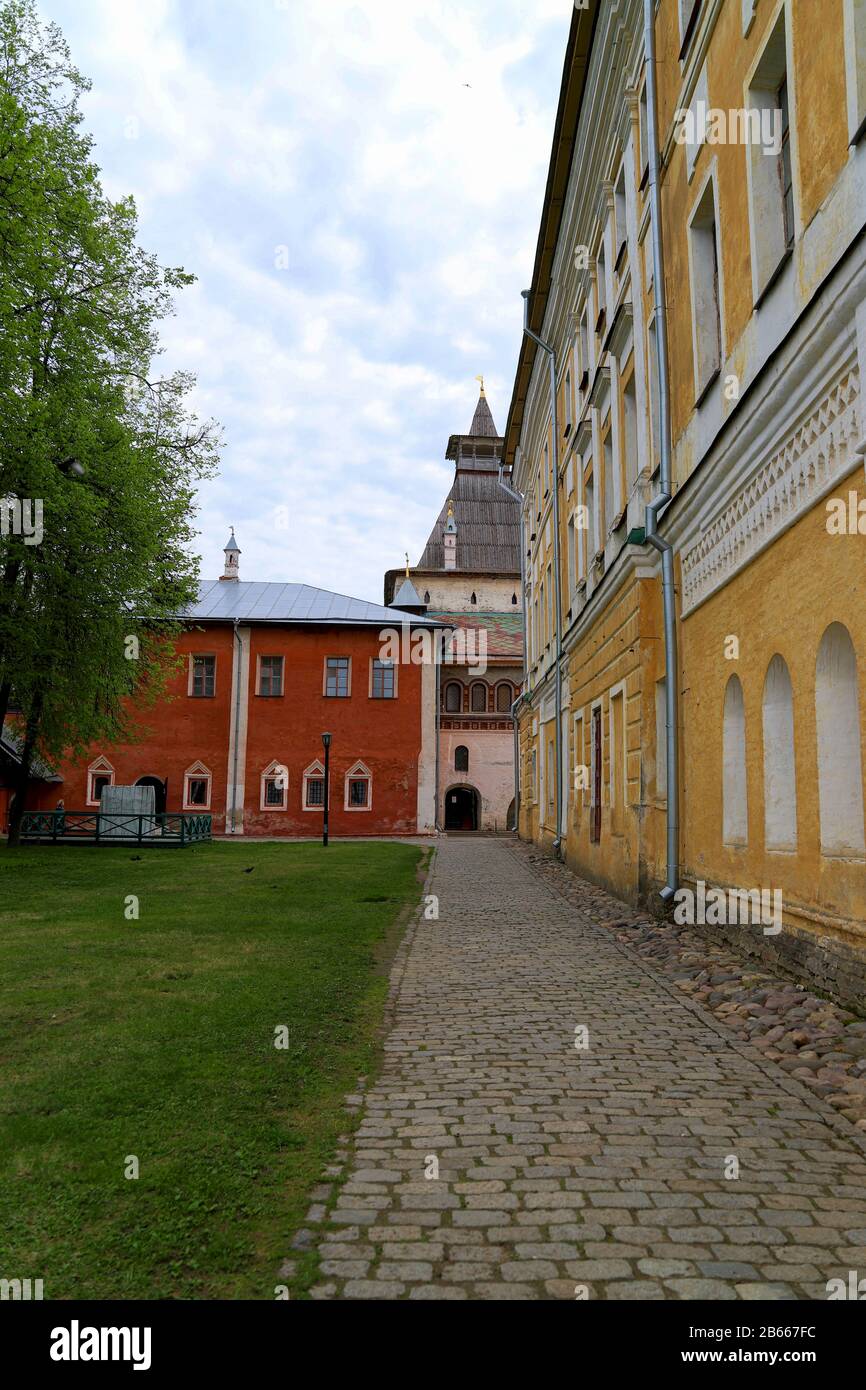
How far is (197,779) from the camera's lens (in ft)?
111

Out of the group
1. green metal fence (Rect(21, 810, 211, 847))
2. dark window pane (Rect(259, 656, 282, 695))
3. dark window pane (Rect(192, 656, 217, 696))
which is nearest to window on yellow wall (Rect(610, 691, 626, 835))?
green metal fence (Rect(21, 810, 211, 847))

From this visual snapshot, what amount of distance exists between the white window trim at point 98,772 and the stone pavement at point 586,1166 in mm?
29445

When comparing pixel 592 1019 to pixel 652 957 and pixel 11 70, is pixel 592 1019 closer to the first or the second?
pixel 652 957

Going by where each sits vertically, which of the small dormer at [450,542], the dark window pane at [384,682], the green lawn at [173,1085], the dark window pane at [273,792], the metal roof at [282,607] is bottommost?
the green lawn at [173,1085]

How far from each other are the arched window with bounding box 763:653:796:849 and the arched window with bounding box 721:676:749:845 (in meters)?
0.86

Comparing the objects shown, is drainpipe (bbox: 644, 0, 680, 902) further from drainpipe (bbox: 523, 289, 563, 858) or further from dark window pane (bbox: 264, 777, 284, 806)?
dark window pane (bbox: 264, 777, 284, 806)

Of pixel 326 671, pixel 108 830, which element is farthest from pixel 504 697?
pixel 108 830

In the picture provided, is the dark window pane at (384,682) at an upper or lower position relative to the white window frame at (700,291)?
lower

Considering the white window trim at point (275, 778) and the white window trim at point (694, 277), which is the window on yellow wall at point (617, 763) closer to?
the white window trim at point (694, 277)

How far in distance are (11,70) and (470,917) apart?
16.8m

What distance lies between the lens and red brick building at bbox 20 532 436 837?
33.5 m

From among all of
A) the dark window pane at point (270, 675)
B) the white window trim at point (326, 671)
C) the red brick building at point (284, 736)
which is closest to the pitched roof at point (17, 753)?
the red brick building at point (284, 736)

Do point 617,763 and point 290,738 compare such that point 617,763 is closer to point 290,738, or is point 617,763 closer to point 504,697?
point 290,738

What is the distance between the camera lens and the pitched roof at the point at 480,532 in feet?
191
